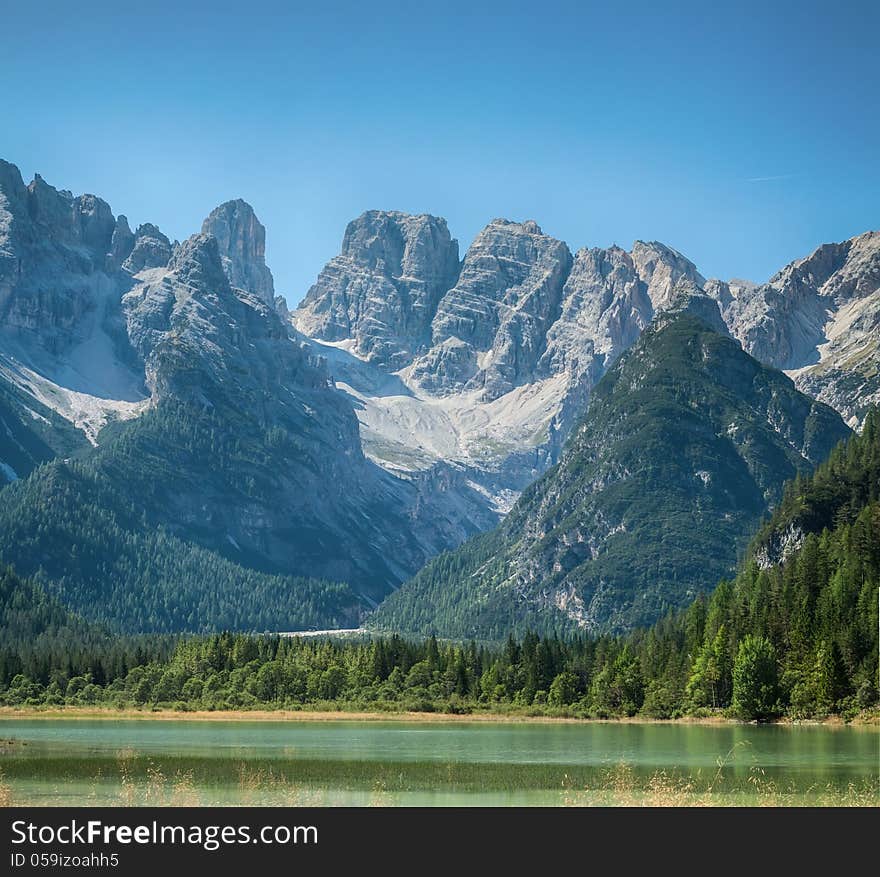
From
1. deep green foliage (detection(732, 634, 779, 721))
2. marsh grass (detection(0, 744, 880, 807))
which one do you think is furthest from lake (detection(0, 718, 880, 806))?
deep green foliage (detection(732, 634, 779, 721))

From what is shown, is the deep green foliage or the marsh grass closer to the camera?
the marsh grass

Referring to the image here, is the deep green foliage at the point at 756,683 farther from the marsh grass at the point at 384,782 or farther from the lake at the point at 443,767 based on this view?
the marsh grass at the point at 384,782

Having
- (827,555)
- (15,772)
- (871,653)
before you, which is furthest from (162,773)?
(827,555)

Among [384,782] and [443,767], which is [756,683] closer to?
[443,767]

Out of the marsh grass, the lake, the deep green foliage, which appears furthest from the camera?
the deep green foliage

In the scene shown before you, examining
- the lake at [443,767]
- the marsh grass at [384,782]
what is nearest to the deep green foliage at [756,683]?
the lake at [443,767]

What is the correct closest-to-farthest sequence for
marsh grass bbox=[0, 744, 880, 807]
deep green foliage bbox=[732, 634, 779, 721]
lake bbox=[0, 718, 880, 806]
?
1. marsh grass bbox=[0, 744, 880, 807]
2. lake bbox=[0, 718, 880, 806]
3. deep green foliage bbox=[732, 634, 779, 721]

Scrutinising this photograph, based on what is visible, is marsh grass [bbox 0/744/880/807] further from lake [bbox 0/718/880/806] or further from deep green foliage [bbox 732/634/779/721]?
deep green foliage [bbox 732/634/779/721]

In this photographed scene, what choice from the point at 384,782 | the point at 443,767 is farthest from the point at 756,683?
the point at 384,782

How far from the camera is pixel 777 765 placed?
97250 mm

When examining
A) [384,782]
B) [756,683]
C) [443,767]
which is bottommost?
[756,683]

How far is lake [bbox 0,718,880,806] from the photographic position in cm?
7738

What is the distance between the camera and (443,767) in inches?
3890
